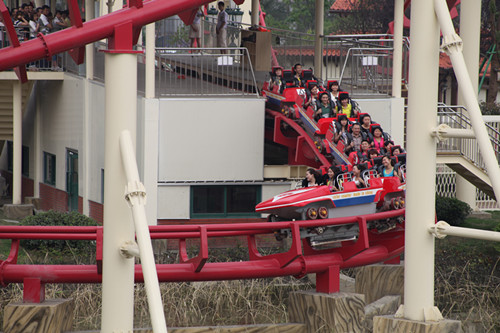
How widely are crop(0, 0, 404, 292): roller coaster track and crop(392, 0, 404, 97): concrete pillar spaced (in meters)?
6.30

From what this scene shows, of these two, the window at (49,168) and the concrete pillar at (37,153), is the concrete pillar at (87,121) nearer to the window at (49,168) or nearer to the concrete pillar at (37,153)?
the window at (49,168)

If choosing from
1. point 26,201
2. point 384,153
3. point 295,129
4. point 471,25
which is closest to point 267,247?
point 295,129

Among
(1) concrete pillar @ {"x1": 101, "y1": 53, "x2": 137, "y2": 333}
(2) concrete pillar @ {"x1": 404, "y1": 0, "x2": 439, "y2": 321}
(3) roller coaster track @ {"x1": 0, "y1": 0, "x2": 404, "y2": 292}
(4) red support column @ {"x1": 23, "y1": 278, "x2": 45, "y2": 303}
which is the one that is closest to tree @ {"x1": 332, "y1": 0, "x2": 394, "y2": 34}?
(3) roller coaster track @ {"x1": 0, "y1": 0, "x2": 404, "y2": 292}

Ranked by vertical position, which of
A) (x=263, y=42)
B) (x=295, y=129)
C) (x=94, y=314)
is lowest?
(x=94, y=314)

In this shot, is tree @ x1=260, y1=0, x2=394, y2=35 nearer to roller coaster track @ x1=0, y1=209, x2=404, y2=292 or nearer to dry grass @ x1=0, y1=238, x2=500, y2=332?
dry grass @ x1=0, y1=238, x2=500, y2=332

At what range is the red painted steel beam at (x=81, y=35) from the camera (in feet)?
23.0

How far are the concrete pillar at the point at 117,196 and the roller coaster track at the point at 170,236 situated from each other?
0.21m

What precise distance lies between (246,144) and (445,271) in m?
4.97

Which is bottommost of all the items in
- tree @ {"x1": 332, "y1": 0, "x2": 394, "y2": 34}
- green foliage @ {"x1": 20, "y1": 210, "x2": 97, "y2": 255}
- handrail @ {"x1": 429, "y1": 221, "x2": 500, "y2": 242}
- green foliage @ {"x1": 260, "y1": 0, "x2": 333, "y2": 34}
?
green foliage @ {"x1": 20, "y1": 210, "x2": 97, "y2": 255}

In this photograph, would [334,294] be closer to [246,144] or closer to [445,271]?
[445,271]

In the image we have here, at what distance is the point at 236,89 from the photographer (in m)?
19.6

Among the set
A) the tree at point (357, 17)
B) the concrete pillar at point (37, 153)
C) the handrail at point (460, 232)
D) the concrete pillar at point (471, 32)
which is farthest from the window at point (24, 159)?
the tree at point (357, 17)

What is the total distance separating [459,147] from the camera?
64.8ft

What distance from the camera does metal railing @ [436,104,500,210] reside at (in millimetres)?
19922
